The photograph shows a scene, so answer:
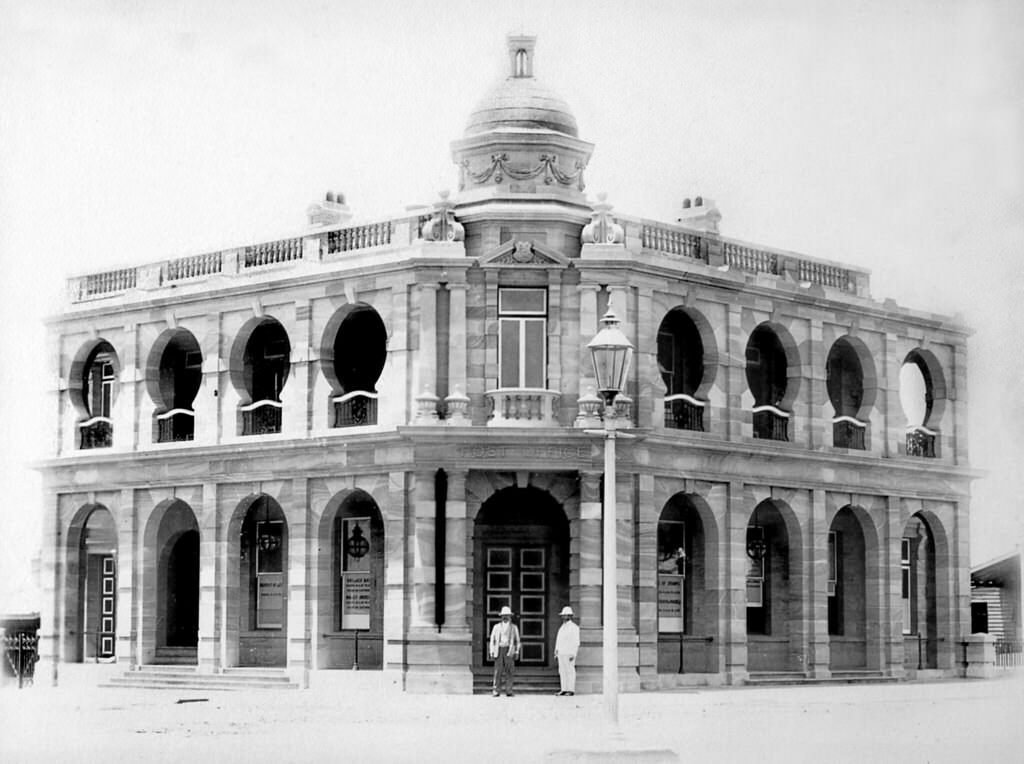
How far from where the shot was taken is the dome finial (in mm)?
43844

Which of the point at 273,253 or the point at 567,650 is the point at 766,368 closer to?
the point at 567,650

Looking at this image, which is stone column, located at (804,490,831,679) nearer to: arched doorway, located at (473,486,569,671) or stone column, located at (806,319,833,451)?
stone column, located at (806,319,833,451)

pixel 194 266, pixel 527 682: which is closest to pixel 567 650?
pixel 527 682

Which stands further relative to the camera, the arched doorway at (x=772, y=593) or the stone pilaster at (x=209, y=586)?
the arched doorway at (x=772, y=593)

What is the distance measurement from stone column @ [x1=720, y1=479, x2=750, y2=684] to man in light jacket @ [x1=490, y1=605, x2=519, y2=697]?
20.0 feet

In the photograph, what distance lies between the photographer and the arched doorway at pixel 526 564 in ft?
138

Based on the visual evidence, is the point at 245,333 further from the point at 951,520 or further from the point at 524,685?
the point at 951,520

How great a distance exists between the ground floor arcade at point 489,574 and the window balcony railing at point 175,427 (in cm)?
129

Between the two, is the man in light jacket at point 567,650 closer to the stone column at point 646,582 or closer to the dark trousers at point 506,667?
the dark trousers at point 506,667

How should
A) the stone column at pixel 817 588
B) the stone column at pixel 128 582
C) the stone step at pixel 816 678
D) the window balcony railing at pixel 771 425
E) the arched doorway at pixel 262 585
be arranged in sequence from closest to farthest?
the stone step at pixel 816 678 → the arched doorway at pixel 262 585 → the stone column at pixel 817 588 → the window balcony railing at pixel 771 425 → the stone column at pixel 128 582

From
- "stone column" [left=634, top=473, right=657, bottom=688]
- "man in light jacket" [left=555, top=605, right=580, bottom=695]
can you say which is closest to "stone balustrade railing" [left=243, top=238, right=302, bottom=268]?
"stone column" [left=634, top=473, right=657, bottom=688]

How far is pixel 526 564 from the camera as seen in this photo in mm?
42469

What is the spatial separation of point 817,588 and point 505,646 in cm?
957

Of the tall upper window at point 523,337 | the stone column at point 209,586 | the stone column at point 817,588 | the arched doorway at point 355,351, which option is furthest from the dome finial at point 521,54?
the stone column at point 817,588
